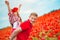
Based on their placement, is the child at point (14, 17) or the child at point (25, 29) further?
the child at point (14, 17)

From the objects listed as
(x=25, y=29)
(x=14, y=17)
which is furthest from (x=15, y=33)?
(x=14, y=17)

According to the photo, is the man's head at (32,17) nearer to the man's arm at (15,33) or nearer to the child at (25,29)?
the child at (25,29)

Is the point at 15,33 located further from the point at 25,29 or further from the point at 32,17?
the point at 32,17

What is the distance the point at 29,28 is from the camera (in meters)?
4.85

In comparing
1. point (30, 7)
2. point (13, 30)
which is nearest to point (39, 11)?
point (30, 7)

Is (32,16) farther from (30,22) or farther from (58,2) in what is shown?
(58,2)

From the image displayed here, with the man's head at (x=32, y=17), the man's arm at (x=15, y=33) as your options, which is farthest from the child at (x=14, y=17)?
the man's head at (x=32, y=17)

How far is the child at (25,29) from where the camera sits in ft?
15.7

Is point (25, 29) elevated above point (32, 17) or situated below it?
below

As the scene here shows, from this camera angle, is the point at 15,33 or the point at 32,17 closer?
the point at 32,17

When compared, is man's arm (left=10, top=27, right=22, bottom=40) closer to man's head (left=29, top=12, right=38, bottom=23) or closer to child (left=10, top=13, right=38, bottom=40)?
child (left=10, top=13, right=38, bottom=40)

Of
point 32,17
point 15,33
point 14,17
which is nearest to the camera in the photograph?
point 32,17

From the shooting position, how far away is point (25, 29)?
4809mm

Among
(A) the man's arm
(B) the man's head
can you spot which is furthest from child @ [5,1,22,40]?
(B) the man's head
